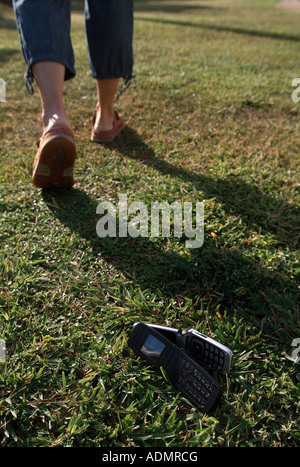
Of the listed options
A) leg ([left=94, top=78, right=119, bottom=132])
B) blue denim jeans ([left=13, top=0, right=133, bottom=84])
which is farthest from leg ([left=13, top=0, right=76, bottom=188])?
leg ([left=94, top=78, right=119, bottom=132])

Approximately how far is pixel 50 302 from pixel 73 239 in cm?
39

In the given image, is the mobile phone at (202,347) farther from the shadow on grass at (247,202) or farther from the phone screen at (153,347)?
the shadow on grass at (247,202)

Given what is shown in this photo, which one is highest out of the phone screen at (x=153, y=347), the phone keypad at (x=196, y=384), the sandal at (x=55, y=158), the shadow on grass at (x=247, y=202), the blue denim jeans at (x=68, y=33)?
A: the blue denim jeans at (x=68, y=33)

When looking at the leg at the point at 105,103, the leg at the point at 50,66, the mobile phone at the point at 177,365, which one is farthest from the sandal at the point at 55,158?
the mobile phone at the point at 177,365

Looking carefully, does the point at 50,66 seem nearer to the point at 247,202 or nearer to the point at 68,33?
the point at 68,33

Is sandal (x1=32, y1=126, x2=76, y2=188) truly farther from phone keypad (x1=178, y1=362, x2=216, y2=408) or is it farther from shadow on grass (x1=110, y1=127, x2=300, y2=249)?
phone keypad (x1=178, y1=362, x2=216, y2=408)

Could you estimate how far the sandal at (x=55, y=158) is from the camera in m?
1.77

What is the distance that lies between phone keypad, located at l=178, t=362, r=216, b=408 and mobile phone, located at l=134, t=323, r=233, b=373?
0.09 metres

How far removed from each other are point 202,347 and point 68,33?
1.70m

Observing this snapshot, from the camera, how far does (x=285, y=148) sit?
2.61m

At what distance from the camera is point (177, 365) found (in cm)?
119

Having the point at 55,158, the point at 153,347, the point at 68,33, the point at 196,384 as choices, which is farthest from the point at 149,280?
the point at 68,33
